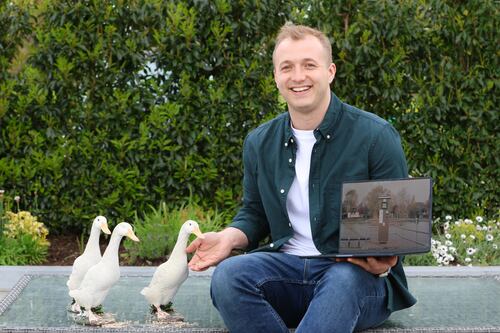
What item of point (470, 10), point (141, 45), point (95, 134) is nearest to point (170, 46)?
point (141, 45)

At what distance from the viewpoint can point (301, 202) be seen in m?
3.55

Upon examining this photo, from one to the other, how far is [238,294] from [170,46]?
2.98 meters

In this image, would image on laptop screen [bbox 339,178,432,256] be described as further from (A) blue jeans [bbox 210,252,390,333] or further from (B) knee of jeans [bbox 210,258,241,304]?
(B) knee of jeans [bbox 210,258,241,304]

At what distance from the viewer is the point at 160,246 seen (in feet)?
18.1

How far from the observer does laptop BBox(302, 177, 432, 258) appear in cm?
325

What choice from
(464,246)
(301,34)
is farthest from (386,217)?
(464,246)

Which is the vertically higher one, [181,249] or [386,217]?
[386,217]

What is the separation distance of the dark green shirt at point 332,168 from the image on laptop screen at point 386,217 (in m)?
0.15

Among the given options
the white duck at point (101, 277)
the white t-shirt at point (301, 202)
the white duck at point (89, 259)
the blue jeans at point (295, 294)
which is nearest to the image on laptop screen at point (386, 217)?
the blue jeans at point (295, 294)

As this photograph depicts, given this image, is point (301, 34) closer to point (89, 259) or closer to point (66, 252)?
point (89, 259)

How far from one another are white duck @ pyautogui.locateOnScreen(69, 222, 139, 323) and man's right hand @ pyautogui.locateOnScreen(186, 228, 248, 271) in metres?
0.24

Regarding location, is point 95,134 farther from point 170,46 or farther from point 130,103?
point 170,46

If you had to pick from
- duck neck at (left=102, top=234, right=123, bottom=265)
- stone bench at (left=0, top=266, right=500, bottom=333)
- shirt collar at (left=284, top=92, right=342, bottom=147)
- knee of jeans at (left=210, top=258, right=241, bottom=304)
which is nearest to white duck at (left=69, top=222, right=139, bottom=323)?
duck neck at (left=102, top=234, right=123, bottom=265)

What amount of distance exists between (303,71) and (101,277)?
1054mm
